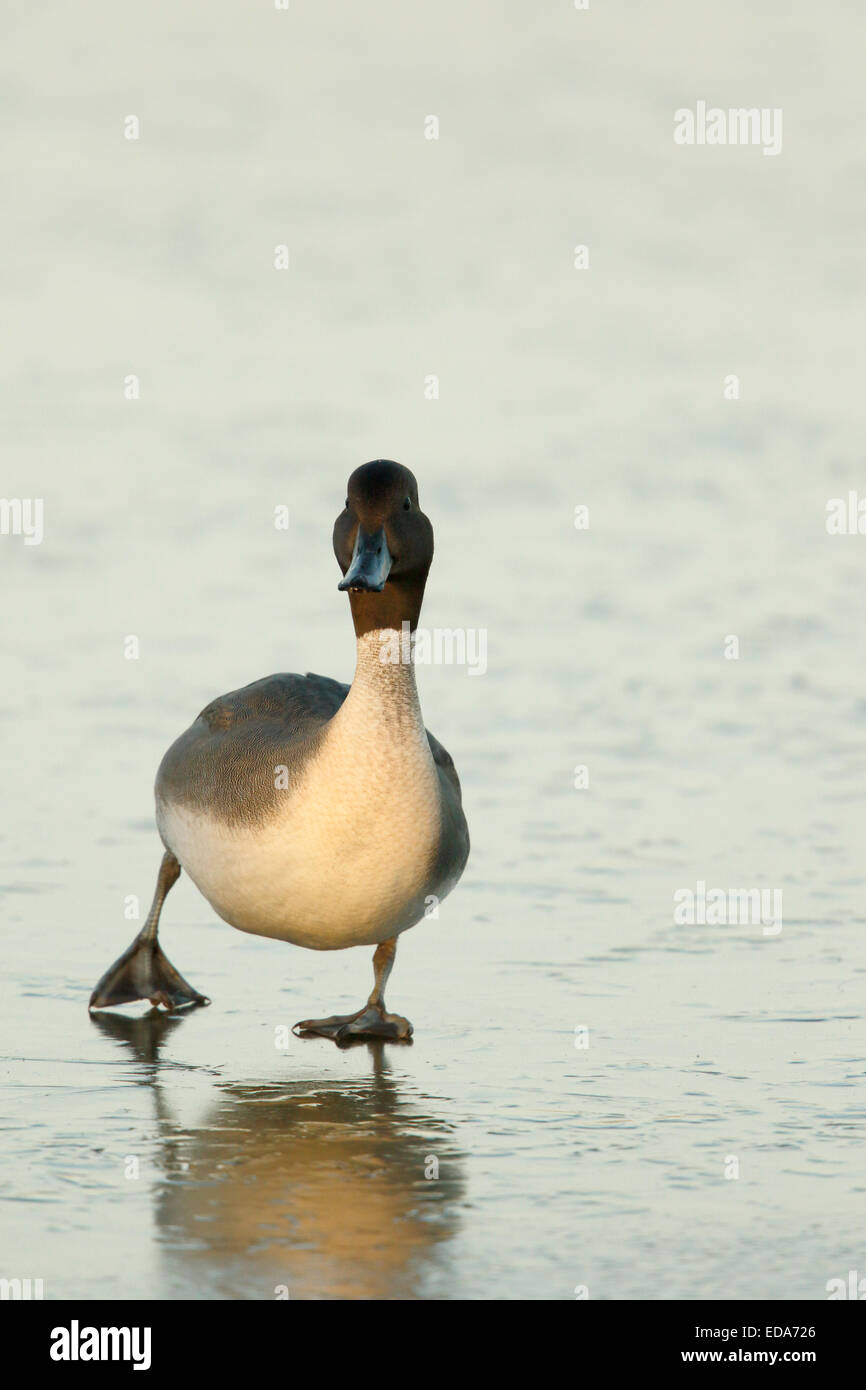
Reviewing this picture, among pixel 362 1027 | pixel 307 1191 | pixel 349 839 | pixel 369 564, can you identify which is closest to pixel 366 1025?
pixel 362 1027

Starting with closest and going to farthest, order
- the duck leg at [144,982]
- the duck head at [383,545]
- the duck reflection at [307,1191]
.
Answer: the duck reflection at [307,1191] → the duck head at [383,545] → the duck leg at [144,982]

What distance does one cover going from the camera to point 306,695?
7871mm

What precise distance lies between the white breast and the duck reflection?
67 cm

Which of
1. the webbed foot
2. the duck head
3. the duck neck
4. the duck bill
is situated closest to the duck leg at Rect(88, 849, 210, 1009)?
the webbed foot

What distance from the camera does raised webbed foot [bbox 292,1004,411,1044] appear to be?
6887mm

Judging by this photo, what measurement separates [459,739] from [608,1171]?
591 centimetres

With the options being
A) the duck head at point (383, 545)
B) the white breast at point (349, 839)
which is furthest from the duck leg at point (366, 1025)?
the duck head at point (383, 545)

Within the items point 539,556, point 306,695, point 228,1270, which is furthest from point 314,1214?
point 539,556

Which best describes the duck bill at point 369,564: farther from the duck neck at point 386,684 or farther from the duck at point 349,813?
the duck neck at point 386,684

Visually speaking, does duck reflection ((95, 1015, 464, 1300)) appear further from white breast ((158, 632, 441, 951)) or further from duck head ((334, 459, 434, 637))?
duck head ((334, 459, 434, 637))

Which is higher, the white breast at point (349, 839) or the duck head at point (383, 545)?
the duck head at point (383, 545)

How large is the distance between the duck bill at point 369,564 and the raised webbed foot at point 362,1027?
4.59ft

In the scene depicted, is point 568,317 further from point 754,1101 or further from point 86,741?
point 754,1101

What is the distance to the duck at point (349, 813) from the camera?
22.7ft
